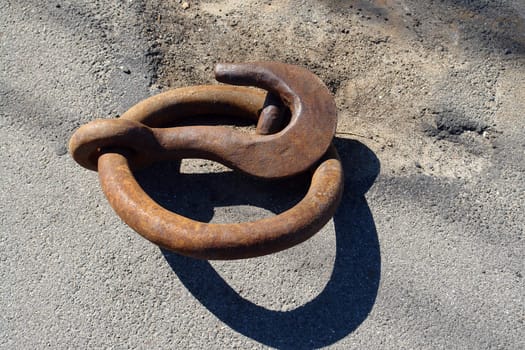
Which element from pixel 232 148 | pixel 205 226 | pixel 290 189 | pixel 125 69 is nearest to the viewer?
pixel 205 226

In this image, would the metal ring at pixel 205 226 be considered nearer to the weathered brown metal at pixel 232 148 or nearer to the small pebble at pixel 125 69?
the weathered brown metal at pixel 232 148

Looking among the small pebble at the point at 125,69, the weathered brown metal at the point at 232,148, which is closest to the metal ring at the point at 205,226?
the weathered brown metal at the point at 232,148

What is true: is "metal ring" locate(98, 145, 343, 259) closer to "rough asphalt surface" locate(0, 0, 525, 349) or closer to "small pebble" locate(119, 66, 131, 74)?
"rough asphalt surface" locate(0, 0, 525, 349)

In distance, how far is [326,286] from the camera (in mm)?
2113

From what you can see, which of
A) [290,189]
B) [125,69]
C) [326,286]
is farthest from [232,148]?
[125,69]

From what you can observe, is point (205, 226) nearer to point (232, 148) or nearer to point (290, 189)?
point (232, 148)

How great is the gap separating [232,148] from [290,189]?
37cm

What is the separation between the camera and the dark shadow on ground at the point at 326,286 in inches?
80.3

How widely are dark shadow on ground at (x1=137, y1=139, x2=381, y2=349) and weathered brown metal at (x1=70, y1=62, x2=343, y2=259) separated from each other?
23cm

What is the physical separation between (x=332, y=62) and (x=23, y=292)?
5.85 feet

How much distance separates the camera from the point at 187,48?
258cm

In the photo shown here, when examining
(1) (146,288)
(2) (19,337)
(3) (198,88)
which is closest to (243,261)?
(1) (146,288)

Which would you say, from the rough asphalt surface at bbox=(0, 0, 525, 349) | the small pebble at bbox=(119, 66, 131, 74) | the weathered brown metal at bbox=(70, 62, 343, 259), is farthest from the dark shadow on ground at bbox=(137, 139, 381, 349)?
the small pebble at bbox=(119, 66, 131, 74)

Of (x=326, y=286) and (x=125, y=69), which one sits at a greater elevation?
(x=125, y=69)
